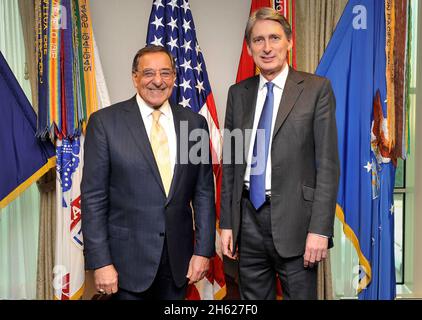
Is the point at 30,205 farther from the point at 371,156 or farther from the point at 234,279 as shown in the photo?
the point at 371,156

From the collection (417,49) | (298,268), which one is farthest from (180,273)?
(417,49)

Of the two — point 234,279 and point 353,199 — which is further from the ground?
point 353,199

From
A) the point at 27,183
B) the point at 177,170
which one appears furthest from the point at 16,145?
the point at 177,170

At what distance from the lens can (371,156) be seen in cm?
296

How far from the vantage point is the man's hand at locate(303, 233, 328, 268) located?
1.96 metres

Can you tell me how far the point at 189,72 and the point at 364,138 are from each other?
114cm

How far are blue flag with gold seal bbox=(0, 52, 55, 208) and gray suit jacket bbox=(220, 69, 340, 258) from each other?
156 cm

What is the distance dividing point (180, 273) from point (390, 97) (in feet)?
5.58

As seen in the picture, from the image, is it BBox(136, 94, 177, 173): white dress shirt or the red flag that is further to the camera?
the red flag

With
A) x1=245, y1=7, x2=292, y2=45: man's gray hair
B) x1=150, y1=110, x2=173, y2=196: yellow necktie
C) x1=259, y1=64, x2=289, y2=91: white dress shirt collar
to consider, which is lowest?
x1=150, y1=110, x2=173, y2=196: yellow necktie

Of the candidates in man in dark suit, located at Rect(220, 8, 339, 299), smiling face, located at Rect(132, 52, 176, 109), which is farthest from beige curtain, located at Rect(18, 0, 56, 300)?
man in dark suit, located at Rect(220, 8, 339, 299)

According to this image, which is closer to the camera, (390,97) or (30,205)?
(390,97)

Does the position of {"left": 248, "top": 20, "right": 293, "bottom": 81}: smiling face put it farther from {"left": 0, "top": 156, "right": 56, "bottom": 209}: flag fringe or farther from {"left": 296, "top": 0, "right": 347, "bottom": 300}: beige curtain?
{"left": 0, "top": 156, "right": 56, "bottom": 209}: flag fringe

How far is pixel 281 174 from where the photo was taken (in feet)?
6.53
